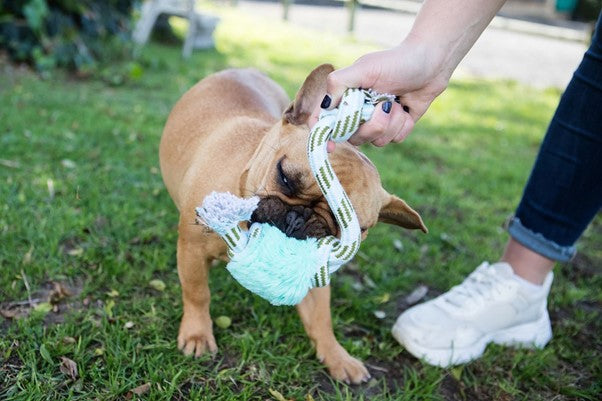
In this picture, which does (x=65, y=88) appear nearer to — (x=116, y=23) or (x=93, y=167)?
(x=116, y=23)

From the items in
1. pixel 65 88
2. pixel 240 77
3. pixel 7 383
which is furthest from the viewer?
pixel 65 88

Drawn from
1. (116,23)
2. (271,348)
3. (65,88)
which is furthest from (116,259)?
(116,23)

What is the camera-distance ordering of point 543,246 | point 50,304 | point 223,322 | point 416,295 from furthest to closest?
point 416,295 → point 543,246 → point 223,322 → point 50,304

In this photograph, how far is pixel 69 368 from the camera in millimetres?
2459

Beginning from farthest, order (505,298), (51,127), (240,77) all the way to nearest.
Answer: (51,127), (240,77), (505,298)

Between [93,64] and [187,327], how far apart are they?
532 cm

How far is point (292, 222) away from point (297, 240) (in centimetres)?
10

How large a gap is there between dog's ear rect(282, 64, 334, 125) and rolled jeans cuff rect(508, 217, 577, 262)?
1.30 metres

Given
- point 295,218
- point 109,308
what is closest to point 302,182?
point 295,218

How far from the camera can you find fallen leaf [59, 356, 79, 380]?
244 centimetres

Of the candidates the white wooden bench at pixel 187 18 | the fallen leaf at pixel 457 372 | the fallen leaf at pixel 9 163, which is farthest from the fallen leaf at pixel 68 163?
the white wooden bench at pixel 187 18

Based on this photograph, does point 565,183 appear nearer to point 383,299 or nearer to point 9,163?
point 383,299

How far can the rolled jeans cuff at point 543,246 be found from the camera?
3062mm

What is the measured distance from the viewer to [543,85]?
36.3ft
